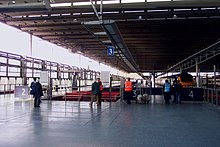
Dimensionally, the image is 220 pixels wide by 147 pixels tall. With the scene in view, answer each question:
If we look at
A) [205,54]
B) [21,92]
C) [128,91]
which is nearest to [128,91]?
[128,91]

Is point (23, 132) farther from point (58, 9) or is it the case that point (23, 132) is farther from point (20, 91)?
point (20, 91)

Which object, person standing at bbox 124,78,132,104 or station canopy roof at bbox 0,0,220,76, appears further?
person standing at bbox 124,78,132,104

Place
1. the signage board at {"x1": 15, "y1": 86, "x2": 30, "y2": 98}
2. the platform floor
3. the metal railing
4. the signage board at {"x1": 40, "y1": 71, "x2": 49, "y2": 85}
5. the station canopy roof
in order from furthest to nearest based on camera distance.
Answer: the signage board at {"x1": 15, "y1": 86, "x2": 30, "y2": 98}, the signage board at {"x1": 40, "y1": 71, "x2": 49, "y2": 85}, the metal railing, the station canopy roof, the platform floor

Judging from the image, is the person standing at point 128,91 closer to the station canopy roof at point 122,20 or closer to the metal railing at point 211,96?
the station canopy roof at point 122,20

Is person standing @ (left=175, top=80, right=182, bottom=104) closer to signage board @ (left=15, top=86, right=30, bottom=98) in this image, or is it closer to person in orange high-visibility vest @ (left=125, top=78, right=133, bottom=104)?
person in orange high-visibility vest @ (left=125, top=78, right=133, bottom=104)

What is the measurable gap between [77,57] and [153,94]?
64.8ft

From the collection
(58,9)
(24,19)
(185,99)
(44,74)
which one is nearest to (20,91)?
(44,74)

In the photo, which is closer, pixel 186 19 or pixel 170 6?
pixel 170 6

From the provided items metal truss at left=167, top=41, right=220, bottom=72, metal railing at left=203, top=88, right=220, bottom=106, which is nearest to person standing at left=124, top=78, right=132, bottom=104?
metal railing at left=203, top=88, right=220, bottom=106

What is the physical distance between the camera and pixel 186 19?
15812 millimetres

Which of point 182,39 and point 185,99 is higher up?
point 182,39

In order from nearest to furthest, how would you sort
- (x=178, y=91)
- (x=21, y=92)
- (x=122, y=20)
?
(x=178, y=91) < (x=122, y=20) < (x=21, y=92)

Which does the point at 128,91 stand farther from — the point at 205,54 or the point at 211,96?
the point at 205,54

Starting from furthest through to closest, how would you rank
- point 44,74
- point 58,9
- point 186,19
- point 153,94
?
point 153,94 → point 44,74 → point 186,19 → point 58,9
